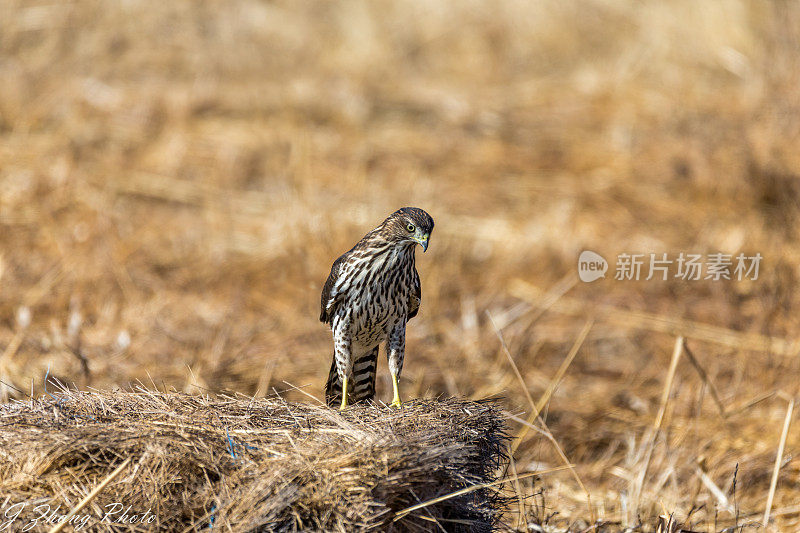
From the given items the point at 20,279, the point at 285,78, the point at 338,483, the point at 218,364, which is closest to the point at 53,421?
the point at 338,483

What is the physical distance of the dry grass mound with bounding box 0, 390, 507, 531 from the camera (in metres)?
2.57

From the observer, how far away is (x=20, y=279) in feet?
23.6

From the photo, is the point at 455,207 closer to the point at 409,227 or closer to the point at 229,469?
the point at 409,227

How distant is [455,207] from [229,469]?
685cm

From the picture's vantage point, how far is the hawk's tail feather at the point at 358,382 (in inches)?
155

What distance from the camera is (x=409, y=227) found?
331 centimetres

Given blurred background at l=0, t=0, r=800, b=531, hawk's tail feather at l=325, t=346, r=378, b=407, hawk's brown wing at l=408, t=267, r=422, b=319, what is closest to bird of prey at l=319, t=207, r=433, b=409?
hawk's brown wing at l=408, t=267, r=422, b=319

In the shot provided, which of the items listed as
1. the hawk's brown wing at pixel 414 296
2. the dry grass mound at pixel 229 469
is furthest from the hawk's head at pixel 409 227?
the dry grass mound at pixel 229 469

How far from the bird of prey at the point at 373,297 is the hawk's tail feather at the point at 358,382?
13 cm

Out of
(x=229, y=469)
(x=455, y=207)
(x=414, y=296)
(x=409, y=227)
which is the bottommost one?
(x=455, y=207)

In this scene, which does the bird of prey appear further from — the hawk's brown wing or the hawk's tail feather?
the hawk's tail feather

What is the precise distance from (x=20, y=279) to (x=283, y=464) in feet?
17.3

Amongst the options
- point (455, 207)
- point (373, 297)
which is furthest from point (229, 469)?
point (455, 207)

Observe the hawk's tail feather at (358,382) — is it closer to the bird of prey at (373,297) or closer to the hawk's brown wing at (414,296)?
the bird of prey at (373,297)
